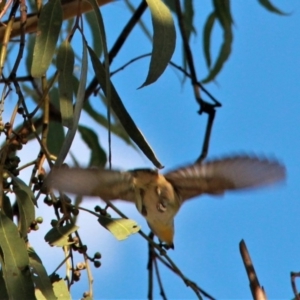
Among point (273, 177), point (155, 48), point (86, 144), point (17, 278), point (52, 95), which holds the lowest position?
point (17, 278)

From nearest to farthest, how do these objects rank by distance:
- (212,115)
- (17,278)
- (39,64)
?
1. (17,278)
2. (39,64)
3. (212,115)

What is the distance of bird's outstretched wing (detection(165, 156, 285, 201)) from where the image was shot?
3.89ft

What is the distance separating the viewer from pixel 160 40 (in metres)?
1.23

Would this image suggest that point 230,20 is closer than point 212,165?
No

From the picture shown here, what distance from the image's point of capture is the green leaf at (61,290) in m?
1.18

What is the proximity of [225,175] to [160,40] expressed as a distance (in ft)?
0.74

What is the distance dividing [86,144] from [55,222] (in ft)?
2.35

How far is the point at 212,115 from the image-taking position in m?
1.97

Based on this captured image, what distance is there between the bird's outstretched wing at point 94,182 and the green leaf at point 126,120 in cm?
10

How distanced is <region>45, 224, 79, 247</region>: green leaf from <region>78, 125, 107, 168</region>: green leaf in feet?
2.27

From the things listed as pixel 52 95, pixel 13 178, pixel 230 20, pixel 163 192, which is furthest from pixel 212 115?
pixel 13 178

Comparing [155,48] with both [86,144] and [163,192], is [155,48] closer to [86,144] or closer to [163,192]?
[163,192]

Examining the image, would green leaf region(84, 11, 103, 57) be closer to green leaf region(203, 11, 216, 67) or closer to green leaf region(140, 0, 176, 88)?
green leaf region(203, 11, 216, 67)

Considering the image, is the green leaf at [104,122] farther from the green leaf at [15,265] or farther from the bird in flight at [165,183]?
the green leaf at [15,265]
